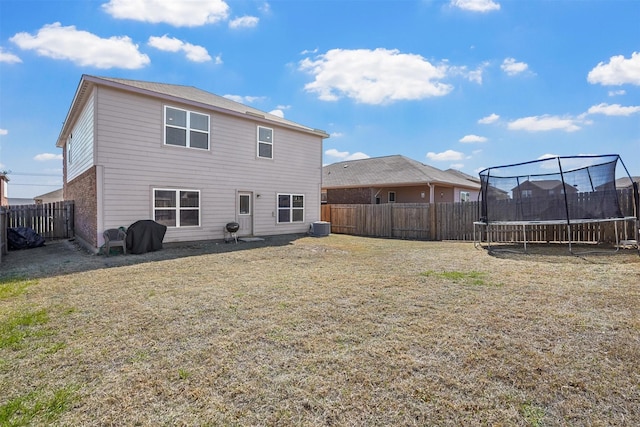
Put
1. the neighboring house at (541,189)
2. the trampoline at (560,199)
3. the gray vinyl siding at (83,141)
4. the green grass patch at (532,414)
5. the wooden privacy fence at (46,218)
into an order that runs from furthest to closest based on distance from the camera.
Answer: the wooden privacy fence at (46,218), the gray vinyl siding at (83,141), the neighboring house at (541,189), the trampoline at (560,199), the green grass patch at (532,414)

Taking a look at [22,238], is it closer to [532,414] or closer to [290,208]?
[290,208]

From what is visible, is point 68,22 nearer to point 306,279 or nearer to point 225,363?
point 306,279

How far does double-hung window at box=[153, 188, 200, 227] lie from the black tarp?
4.55m

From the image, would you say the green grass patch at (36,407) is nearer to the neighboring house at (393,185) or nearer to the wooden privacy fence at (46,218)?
the wooden privacy fence at (46,218)

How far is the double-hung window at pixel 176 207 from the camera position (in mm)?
9945

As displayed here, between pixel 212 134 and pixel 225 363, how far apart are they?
9.91m

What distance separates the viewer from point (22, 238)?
10.2m

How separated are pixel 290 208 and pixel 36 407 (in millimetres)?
11764

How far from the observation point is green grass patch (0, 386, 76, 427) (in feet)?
6.48

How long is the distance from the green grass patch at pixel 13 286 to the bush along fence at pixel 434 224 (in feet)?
39.7

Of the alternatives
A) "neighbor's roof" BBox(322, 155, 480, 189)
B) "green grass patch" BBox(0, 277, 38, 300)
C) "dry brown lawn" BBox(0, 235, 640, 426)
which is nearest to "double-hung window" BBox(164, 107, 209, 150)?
"green grass patch" BBox(0, 277, 38, 300)

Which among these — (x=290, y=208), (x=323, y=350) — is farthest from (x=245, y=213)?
(x=323, y=350)

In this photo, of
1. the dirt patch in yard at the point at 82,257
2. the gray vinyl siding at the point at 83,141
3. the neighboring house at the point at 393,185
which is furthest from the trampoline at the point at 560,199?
the gray vinyl siding at the point at 83,141

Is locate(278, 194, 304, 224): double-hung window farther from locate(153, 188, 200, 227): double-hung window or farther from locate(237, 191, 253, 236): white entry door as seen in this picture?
locate(153, 188, 200, 227): double-hung window
